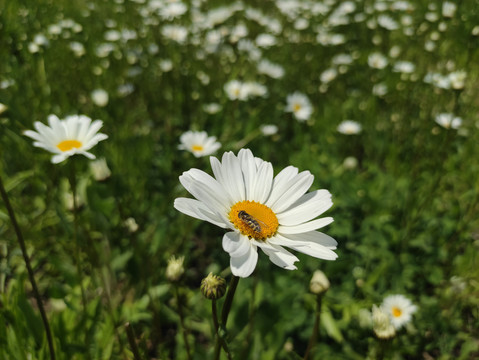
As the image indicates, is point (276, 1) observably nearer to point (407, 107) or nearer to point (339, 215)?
point (407, 107)

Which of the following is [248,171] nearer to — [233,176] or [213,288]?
[233,176]

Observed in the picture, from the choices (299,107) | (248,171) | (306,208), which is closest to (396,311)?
(306,208)

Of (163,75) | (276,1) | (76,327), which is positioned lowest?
(276,1)

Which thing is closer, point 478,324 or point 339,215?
point 478,324

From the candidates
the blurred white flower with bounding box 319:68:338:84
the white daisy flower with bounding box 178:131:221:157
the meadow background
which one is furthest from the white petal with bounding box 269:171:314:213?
the blurred white flower with bounding box 319:68:338:84

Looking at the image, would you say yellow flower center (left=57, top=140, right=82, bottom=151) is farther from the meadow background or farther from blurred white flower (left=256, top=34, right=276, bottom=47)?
blurred white flower (left=256, top=34, right=276, bottom=47)

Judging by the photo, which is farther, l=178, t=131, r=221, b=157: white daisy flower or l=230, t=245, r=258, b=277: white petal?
l=178, t=131, r=221, b=157: white daisy flower

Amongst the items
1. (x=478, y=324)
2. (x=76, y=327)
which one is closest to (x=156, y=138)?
(x=76, y=327)
